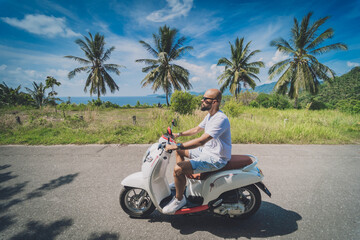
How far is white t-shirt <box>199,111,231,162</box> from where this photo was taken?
1704 millimetres

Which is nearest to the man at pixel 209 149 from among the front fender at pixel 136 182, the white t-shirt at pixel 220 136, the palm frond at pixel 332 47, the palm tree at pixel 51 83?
the white t-shirt at pixel 220 136

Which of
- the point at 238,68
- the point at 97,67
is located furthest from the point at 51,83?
the point at 238,68

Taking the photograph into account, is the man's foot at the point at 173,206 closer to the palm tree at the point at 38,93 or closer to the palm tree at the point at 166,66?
the palm tree at the point at 166,66

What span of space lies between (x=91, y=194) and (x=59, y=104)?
1747cm

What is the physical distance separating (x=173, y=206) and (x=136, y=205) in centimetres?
59

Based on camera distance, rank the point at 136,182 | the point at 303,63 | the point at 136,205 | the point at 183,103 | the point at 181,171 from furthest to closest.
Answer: the point at 303,63 → the point at 183,103 → the point at 136,205 → the point at 136,182 → the point at 181,171

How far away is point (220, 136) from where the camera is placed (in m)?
1.86

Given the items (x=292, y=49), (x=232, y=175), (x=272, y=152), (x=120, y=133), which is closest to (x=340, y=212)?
(x=232, y=175)

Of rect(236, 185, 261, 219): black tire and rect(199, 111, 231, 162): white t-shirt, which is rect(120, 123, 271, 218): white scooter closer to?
rect(236, 185, 261, 219): black tire

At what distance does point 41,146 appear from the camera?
4.66m

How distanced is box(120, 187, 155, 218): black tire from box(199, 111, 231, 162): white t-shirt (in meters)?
1.09

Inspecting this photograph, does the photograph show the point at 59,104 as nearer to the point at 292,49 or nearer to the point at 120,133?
the point at 120,133

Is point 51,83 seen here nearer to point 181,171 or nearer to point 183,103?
point 183,103

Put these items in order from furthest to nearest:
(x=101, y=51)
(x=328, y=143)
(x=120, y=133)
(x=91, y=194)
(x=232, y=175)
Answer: (x=101, y=51), (x=120, y=133), (x=328, y=143), (x=91, y=194), (x=232, y=175)
